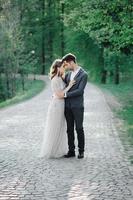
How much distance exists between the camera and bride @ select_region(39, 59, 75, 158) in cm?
1071

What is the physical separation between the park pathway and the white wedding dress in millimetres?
296

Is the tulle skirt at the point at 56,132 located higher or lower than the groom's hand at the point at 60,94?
lower

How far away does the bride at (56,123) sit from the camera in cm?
1071

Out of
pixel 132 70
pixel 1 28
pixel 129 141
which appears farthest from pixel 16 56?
pixel 129 141

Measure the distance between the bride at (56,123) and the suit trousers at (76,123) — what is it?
18 centimetres

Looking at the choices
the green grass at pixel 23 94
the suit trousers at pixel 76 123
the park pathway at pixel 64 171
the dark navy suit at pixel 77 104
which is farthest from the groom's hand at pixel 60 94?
the green grass at pixel 23 94

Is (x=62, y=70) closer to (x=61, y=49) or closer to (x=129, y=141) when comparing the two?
(x=129, y=141)

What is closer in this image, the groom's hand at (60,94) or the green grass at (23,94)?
the groom's hand at (60,94)

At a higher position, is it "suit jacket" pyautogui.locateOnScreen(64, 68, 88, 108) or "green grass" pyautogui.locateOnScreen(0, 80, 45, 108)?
"suit jacket" pyautogui.locateOnScreen(64, 68, 88, 108)

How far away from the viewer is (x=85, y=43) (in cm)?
4928

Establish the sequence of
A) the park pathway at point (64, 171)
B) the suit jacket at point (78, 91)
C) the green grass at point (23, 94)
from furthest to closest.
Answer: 1. the green grass at point (23, 94)
2. the suit jacket at point (78, 91)
3. the park pathway at point (64, 171)

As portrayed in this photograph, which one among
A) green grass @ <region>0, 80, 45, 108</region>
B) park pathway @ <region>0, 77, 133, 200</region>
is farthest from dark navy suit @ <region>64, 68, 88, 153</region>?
green grass @ <region>0, 80, 45, 108</region>

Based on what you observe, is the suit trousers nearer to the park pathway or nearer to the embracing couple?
the embracing couple

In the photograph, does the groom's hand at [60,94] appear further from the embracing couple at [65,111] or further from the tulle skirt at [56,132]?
the tulle skirt at [56,132]
